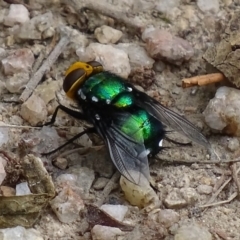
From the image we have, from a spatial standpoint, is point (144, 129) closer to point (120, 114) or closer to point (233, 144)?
point (120, 114)

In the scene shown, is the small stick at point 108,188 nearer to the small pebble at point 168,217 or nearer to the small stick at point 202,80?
the small pebble at point 168,217

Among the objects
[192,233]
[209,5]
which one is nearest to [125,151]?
[192,233]

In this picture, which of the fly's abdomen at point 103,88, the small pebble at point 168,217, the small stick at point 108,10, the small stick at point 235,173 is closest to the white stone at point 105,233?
the small pebble at point 168,217

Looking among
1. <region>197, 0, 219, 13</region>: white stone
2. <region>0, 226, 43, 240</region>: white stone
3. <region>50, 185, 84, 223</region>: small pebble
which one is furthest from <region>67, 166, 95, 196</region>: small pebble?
<region>197, 0, 219, 13</region>: white stone

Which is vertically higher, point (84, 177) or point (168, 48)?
point (168, 48)

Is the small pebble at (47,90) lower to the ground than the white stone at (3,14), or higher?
lower

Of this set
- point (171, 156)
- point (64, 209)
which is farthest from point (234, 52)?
point (64, 209)

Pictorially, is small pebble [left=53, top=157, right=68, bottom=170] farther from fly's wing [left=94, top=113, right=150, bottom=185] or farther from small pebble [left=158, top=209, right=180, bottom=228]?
small pebble [left=158, top=209, right=180, bottom=228]
